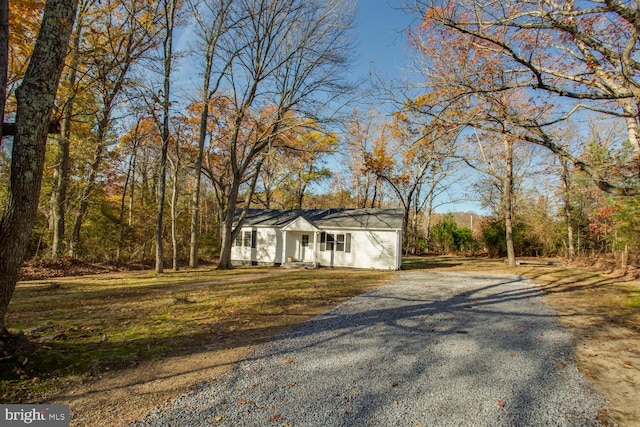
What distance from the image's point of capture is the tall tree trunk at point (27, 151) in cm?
353

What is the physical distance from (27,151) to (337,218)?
15.8 meters

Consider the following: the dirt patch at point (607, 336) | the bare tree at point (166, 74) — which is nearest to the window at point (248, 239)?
the bare tree at point (166, 74)

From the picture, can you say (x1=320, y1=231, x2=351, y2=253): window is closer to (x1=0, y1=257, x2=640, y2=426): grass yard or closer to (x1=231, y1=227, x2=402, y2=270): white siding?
(x1=231, y1=227, x2=402, y2=270): white siding

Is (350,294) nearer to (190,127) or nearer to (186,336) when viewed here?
(186,336)

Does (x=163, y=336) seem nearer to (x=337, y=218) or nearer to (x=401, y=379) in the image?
(x=401, y=379)

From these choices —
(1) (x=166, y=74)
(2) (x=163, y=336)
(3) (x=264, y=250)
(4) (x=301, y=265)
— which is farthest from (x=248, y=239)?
(2) (x=163, y=336)

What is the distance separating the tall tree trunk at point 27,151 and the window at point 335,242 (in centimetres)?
1496

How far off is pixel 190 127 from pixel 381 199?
776 inches

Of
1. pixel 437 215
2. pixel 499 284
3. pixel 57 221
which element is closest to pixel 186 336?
pixel 499 284

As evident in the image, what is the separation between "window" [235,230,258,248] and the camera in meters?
19.7

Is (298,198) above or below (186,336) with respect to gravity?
above

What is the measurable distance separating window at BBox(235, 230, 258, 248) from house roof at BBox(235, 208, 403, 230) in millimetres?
536

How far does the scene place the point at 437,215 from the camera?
40.2m

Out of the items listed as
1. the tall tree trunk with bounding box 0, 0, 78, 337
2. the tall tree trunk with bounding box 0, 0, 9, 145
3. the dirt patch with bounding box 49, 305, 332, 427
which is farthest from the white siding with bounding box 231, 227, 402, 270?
the tall tree trunk with bounding box 0, 0, 9, 145
